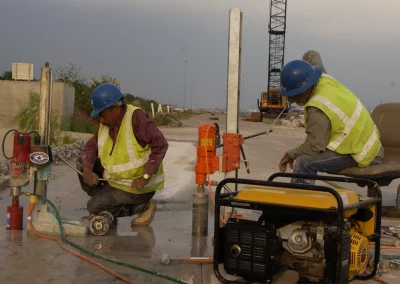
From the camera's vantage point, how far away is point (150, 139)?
236 inches

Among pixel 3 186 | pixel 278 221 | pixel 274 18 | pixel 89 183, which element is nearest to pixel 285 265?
pixel 278 221

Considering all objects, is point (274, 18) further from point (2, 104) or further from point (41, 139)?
point (41, 139)

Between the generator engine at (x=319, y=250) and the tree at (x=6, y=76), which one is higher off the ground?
the tree at (x=6, y=76)

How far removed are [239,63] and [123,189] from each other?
182cm

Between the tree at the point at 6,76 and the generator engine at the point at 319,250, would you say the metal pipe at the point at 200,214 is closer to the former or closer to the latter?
the generator engine at the point at 319,250

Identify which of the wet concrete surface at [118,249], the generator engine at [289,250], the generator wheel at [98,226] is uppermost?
the generator engine at [289,250]

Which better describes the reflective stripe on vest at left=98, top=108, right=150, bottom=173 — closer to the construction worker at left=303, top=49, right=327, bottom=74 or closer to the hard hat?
the hard hat

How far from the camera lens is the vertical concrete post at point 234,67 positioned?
20.4ft

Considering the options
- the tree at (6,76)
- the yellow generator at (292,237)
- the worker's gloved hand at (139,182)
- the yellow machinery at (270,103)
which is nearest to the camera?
the yellow generator at (292,237)

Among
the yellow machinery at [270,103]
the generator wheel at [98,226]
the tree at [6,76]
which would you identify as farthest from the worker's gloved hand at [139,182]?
the yellow machinery at [270,103]

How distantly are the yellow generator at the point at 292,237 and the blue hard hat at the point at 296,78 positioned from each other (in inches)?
64.1

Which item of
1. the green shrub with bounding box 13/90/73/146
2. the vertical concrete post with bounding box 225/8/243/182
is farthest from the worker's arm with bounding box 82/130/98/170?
the green shrub with bounding box 13/90/73/146

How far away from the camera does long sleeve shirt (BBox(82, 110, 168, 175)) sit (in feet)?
19.5

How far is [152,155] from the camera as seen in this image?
5965 mm
